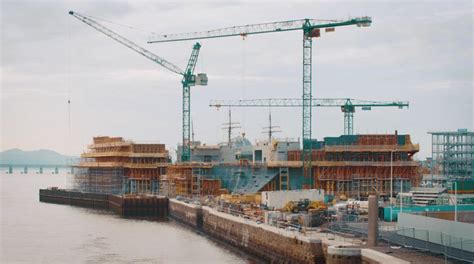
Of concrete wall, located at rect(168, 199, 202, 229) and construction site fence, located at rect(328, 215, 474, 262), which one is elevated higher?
construction site fence, located at rect(328, 215, 474, 262)

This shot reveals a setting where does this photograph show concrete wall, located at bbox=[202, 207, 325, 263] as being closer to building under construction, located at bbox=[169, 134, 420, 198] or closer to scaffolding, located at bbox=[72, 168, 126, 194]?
building under construction, located at bbox=[169, 134, 420, 198]

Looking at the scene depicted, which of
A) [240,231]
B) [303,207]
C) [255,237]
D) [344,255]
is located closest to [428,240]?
[344,255]

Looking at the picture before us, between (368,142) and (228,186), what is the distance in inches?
881

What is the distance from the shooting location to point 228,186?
388 feet

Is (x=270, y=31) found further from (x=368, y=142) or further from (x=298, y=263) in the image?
(x=298, y=263)

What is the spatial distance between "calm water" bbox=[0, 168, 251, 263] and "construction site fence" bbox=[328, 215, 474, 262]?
1538cm

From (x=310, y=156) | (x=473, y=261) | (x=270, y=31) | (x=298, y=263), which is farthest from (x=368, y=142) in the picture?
(x=473, y=261)

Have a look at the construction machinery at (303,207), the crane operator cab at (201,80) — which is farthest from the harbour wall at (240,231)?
the crane operator cab at (201,80)

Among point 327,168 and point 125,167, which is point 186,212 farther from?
point 125,167

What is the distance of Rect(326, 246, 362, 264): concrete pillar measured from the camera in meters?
47.2

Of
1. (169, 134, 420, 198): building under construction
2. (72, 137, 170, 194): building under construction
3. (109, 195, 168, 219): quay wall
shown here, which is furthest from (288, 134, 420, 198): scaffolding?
(72, 137, 170, 194): building under construction

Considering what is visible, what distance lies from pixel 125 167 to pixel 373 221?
319ft

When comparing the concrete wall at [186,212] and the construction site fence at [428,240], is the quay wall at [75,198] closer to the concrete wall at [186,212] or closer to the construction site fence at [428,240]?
the concrete wall at [186,212]

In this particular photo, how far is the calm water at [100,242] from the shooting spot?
230 feet
